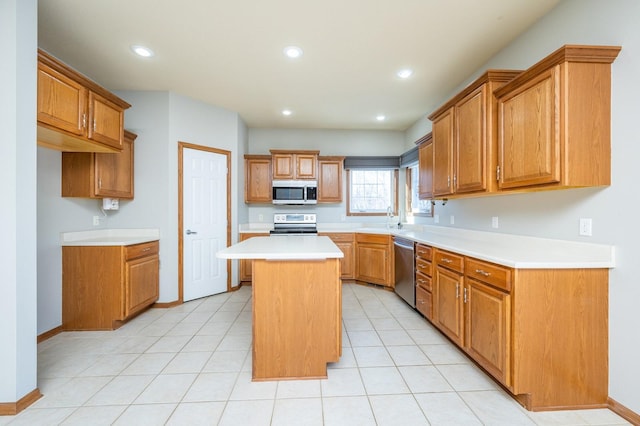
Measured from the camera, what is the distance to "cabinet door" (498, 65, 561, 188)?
174 cm

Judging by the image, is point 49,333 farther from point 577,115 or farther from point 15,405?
point 577,115

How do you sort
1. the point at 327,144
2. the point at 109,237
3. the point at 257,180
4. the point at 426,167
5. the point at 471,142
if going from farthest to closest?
the point at 327,144
the point at 257,180
the point at 426,167
the point at 109,237
the point at 471,142

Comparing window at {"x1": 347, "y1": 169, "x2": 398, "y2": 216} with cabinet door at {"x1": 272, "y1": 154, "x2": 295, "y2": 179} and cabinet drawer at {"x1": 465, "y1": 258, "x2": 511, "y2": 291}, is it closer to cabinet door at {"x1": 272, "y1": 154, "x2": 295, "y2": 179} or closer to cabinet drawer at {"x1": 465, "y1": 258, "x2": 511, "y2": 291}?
cabinet door at {"x1": 272, "y1": 154, "x2": 295, "y2": 179}

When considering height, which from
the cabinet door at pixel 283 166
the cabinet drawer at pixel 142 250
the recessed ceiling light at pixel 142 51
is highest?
the recessed ceiling light at pixel 142 51

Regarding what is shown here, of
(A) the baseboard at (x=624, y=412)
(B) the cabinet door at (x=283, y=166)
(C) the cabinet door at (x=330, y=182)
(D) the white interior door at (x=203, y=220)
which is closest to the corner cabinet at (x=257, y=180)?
(B) the cabinet door at (x=283, y=166)

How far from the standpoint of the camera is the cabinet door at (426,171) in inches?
135

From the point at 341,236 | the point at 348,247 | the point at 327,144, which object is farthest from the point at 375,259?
the point at 327,144

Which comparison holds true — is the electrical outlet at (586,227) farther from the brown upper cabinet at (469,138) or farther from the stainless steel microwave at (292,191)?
the stainless steel microwave at (292,191)

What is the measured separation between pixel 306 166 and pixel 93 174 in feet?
9.47

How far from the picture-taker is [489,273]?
1960 millimetres

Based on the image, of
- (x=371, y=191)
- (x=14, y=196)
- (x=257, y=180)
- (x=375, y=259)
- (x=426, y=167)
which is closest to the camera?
(x=14, y=196)

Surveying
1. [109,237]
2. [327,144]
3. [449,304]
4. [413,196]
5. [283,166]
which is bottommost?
[449,304]

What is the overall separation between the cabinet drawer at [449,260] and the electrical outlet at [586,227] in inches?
30.0

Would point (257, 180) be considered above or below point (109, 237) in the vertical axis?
above
